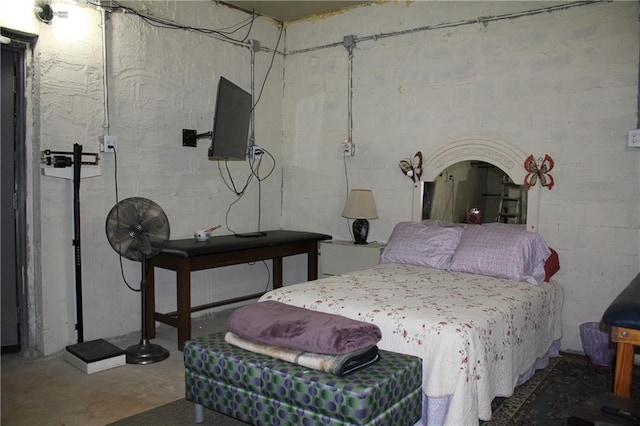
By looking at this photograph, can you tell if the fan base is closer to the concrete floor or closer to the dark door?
the concrete floor

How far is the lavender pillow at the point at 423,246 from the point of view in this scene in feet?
13.1

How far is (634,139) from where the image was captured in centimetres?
360

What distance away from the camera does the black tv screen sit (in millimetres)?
4156

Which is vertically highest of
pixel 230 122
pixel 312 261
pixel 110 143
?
pixel 230 122

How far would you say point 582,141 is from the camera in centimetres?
387

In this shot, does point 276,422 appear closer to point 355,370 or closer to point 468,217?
point 355,370

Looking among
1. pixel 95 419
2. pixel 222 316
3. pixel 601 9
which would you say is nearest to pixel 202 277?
pixel 222 316

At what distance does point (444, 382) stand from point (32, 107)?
10.5 ft

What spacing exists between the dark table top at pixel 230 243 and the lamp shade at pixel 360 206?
395mm

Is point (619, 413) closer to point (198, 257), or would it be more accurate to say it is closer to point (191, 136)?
point (198, 257)

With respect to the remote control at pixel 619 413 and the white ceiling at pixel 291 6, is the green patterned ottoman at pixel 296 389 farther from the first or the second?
the white ceiling at pixel 291 6

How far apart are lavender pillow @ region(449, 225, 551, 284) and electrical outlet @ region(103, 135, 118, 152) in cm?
268

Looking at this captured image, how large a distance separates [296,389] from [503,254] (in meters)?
2.05

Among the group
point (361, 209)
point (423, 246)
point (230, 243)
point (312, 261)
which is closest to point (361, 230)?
point (361, 209)
